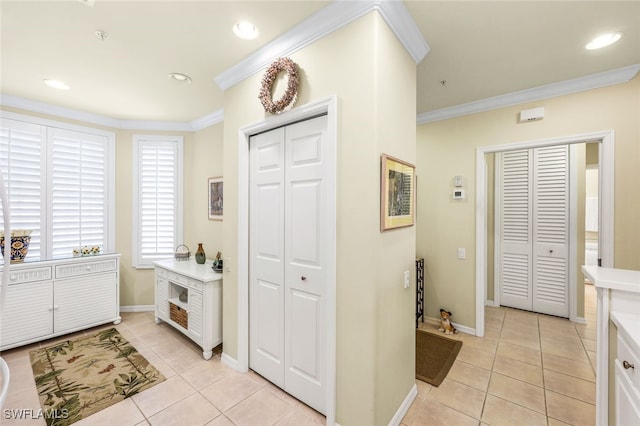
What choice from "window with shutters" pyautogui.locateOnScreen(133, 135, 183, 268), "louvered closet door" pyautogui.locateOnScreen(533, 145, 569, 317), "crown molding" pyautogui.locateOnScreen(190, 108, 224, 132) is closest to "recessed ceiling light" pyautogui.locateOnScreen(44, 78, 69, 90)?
"window with shutters" pyautogui.locateOnScreen(133, 135, 183, 268)

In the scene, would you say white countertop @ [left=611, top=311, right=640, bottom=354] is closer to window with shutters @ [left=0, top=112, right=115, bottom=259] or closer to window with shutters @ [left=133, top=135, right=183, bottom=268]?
window with shutters @ [left=133, top=135, right=183, bottom=268]

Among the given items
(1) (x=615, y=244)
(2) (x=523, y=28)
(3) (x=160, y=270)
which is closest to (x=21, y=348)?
(3) (x=160, y=270)

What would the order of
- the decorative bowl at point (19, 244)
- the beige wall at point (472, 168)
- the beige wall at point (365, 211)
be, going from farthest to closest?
the decorative bowl at point (19, 244) < the beige wall at point (472, 168) < the beige wall at point (365, 211)

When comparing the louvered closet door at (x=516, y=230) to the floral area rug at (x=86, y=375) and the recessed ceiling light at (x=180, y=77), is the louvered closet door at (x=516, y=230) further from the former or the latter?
the floral area rug at (x=86, y=375)

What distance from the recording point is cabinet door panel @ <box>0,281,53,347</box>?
2781 millimetres

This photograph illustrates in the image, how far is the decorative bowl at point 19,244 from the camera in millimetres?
2910

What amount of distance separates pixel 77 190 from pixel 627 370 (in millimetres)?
5176

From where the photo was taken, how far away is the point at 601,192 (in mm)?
2543

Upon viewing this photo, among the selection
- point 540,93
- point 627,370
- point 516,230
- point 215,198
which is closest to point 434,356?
point 627,370

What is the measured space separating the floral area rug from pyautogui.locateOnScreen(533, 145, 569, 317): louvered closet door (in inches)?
188

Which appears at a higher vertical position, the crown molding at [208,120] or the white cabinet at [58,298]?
the crown molding at [208,120]

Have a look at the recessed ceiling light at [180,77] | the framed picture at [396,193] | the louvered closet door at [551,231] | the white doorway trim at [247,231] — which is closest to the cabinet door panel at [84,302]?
the white doorway trim at [247,231]

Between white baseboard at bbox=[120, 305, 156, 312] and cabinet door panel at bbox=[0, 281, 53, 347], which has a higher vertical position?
cabinet door panel at bbox=[0, 281, 53, 347]

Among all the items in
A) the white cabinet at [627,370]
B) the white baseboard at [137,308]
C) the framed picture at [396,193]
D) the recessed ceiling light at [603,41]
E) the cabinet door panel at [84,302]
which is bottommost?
the white baseboard at [137,308]
